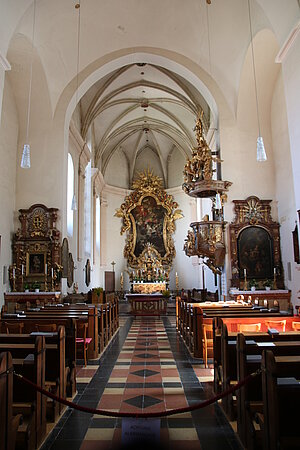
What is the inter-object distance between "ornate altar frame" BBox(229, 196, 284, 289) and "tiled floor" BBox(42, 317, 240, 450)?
5432 millimetres

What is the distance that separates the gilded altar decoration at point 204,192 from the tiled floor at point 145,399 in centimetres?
483

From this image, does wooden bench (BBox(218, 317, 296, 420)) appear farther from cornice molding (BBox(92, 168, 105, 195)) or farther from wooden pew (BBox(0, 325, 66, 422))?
cornice molding (BBox(92, 168, 105, 195))

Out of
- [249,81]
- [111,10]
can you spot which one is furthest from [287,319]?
[111,10]

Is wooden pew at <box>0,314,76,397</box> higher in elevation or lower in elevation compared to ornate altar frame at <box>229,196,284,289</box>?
lower

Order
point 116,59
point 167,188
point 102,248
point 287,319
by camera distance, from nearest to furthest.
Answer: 1. point 287,319
2. point 116,59
3. point 102,248
4. point 167,188

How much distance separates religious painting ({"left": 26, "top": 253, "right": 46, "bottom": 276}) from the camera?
44.5ft

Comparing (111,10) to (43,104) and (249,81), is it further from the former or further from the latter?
(249,81)

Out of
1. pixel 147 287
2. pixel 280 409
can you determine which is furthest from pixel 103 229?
pixel 280 409

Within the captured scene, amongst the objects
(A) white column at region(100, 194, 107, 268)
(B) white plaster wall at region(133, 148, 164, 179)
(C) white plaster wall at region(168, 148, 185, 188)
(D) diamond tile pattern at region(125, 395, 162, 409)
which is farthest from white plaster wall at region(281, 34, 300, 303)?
(B) white plaster wall at region(133, 148, 164, 179)

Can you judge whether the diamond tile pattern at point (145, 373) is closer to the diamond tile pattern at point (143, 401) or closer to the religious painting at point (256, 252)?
the diamond tile pattern at point (143, 401)

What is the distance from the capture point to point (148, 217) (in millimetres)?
25562

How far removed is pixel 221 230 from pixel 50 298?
6.28m

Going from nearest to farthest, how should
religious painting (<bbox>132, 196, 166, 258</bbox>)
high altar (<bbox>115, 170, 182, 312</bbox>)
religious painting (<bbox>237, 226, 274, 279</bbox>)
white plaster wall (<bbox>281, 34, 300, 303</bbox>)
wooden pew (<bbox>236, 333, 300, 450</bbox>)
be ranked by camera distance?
1. wooden pew (<bbox>236, 333, 300, 450</bbox>)
2. white plaster wall (<bbox>281, 34, 300, 303</bbox>)
3. religious painting (<bbox>237, 226, 274, 279</bbox>)
4. high altar (<bbox>115, 170, 182, 312</bbox>)
5. religious painting (<bbox>132, 196, 166, 258</bbox>)

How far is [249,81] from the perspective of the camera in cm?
1412
